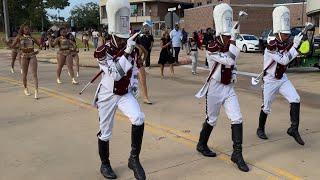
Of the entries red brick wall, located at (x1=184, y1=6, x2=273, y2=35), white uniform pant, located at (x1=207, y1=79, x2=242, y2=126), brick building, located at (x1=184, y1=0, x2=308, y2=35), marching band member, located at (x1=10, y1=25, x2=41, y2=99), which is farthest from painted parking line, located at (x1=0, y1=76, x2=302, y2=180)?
red brick wall, located at (x1=184, y1=6, x2=273, y2=35)

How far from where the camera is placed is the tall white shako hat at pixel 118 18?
5.37 metres

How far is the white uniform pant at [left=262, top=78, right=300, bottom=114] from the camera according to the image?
700cm

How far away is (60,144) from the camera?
283 inches

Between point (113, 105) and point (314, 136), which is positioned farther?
point (314, 136)

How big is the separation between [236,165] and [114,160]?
1525 mm

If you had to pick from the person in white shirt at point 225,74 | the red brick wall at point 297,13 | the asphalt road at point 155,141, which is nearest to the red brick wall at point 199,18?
the red brick wall at point 297,13

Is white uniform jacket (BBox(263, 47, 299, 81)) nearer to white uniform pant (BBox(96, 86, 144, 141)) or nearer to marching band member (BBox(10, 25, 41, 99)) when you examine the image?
white uniform pant (BBox(96, 86, 144, 141))

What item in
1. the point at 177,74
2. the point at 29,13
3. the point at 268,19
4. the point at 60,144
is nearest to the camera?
the point at 60,144

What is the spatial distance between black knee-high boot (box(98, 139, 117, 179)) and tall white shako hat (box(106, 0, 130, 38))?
4.10ft

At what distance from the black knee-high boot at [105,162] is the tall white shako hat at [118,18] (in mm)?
1249

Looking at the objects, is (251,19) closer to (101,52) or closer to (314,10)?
(314,10)

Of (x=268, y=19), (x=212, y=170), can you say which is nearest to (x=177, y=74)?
(x=212, y=170)

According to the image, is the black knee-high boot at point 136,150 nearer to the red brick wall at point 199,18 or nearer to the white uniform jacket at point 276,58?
the white uniform jacket at point 276,58

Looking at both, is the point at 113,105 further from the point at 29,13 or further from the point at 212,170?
the point at 29,13
